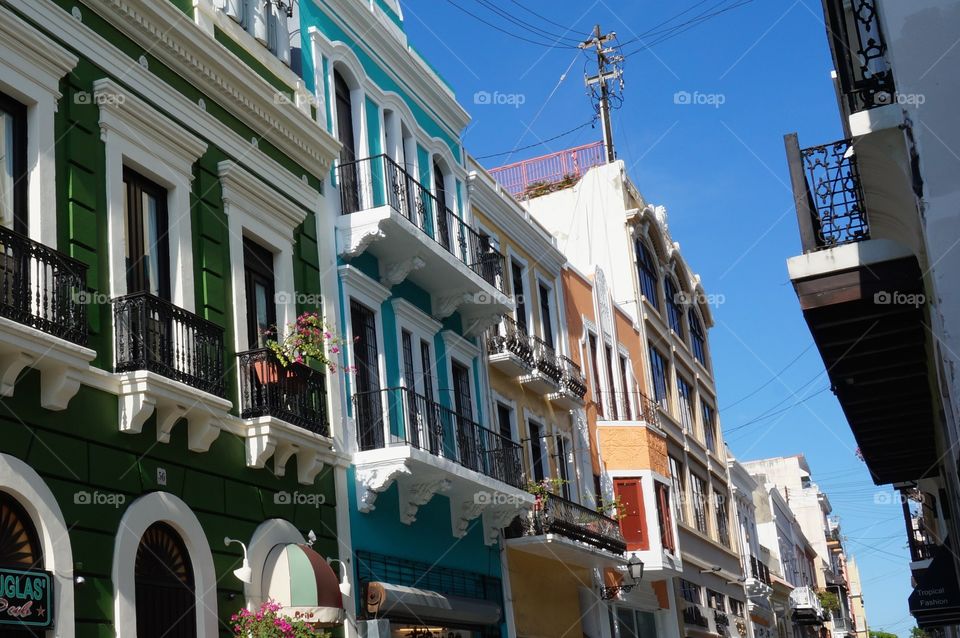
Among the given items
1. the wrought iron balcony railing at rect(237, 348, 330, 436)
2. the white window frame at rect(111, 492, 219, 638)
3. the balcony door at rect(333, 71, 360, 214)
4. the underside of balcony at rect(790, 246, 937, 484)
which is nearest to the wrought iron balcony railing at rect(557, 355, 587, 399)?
the balcony door at rect(333, 71, 360, 214)

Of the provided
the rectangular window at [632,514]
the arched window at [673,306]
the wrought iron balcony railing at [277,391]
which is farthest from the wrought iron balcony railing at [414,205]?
the arched window at [673,306]

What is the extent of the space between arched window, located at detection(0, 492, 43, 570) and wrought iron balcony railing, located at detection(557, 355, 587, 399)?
50.9 feet

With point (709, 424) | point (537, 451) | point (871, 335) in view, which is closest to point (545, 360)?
point (537, 451)

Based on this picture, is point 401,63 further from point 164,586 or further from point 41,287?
point 164,586

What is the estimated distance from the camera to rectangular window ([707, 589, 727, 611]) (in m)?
34.1

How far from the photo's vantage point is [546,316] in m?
26.4

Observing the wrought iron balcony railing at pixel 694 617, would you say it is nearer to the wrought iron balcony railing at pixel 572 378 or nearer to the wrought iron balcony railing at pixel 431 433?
the wrought iron balcony railing at pixel 572 378

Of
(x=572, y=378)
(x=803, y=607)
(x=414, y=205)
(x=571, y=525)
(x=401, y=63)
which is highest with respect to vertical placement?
(x=401, y=63)

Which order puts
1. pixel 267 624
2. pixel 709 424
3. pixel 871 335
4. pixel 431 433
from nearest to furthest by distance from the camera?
pixel 267 624 → pixel 871 335 → pixel 431 433 → pixel 709 424

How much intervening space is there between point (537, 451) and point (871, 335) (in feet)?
39.0

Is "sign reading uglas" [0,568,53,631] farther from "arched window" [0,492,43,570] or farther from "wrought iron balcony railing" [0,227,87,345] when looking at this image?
"wrought iron balcony railing" [0,227,87,345]

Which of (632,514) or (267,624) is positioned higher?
(632,514)

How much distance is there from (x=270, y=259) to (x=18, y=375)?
5.63 m

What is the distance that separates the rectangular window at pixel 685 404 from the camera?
36.0 m
